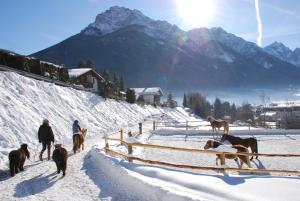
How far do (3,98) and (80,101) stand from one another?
1357 centimetres

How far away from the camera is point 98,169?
Result: 13.6 meters

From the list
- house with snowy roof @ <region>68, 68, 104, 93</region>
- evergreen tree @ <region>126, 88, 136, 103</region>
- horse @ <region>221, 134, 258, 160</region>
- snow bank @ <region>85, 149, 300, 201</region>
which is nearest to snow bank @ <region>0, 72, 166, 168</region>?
snow bank @ <region>85, 149, 300, 201</region>

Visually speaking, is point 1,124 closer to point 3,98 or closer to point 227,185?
point 3,98

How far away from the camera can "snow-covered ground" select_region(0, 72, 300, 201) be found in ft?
29.6

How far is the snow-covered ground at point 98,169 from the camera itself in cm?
903

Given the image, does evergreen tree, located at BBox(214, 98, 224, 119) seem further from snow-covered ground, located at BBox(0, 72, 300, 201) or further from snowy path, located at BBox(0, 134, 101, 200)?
snowy path, located at BBox(0, 134, 101, 200)

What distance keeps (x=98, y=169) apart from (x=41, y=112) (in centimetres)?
1322

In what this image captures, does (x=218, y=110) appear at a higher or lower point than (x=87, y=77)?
lower

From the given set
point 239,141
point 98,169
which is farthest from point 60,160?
point 239,141

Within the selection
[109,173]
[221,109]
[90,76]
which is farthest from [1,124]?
[221,109]

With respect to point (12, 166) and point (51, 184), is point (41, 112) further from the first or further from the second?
point (51, 184)

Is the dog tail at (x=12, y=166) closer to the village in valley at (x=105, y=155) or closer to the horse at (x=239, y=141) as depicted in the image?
the village in valley at (x=105, y=155)

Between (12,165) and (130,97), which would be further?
(130,97)

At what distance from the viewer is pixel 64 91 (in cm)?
3409
